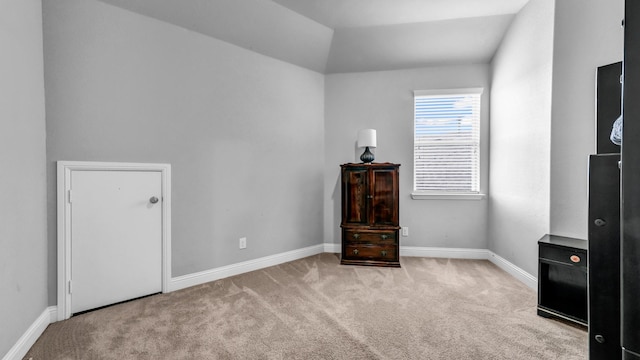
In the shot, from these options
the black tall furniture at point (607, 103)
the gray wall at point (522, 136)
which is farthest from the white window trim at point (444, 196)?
the black tall furniture at point (607, 103)

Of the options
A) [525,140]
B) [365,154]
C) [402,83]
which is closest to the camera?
[525,140]

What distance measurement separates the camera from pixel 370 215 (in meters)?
3.56

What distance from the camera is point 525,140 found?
301cm

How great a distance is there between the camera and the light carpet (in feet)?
5.99

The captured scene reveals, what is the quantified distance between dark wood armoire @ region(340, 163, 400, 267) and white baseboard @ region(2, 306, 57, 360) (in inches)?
106

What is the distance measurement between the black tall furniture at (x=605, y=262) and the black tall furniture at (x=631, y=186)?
100cm

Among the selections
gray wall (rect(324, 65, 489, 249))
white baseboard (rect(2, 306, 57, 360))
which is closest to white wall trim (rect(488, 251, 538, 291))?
gray wall (rect(324, 65, 489, 249))

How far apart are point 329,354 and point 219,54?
294 cm

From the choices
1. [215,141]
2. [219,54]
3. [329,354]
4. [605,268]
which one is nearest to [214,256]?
[215,141]

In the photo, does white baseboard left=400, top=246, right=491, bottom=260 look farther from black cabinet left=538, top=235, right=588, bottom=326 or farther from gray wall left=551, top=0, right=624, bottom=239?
black cabinet left=538, top=235, right=588, bottom=326

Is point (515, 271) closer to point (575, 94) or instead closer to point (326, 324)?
point (575, 94)

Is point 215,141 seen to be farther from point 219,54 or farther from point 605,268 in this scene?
point 605,268

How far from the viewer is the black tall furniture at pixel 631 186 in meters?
0.80

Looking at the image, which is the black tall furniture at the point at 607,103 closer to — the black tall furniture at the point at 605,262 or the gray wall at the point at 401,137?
the black tall furniture at the point at 605,262
